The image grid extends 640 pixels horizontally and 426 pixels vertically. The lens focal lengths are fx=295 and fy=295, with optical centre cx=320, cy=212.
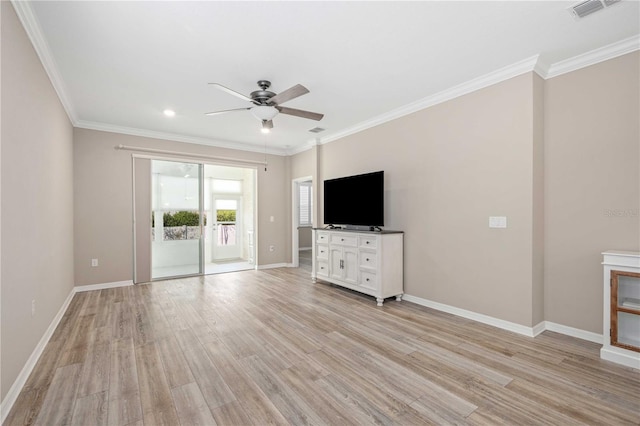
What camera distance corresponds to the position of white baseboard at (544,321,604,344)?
2799 millimetres

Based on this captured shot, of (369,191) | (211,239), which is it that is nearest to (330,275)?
(369,191)

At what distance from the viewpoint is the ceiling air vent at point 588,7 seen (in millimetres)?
2184

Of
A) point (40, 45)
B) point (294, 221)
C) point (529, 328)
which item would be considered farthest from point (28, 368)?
point (294, 221)

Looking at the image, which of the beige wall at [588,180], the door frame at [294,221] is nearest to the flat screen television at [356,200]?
the door frame at [294,221]

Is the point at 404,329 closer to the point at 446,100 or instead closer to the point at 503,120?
the point at 503,120

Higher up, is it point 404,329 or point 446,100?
point 446,100

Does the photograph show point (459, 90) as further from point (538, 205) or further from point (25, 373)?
point (25, 373)

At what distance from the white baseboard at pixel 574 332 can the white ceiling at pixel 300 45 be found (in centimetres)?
266

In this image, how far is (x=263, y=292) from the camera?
4.68 meters

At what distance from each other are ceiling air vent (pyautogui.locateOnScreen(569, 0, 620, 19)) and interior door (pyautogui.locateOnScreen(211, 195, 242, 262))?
7293 mm

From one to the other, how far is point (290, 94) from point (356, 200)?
218 cm

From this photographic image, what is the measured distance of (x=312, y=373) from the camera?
2303 millimetres

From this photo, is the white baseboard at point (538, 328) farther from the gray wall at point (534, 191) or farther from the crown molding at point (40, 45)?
the crown molding at point (40, 45)

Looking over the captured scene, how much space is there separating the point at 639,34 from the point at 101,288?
291 inches
